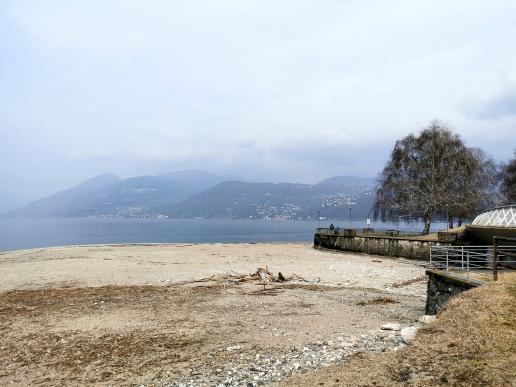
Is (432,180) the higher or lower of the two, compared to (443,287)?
higher

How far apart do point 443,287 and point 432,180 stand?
36.6 metres

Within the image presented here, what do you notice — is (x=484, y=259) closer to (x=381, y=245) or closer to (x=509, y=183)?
(x=381, y=245)

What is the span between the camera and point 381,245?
4416cm

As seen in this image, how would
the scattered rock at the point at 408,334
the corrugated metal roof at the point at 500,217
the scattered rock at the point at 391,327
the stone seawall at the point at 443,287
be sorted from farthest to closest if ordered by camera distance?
the corrugated metal roof at the point at 500,217 → the stone seawall at the point at 443,287 → the scattered rock at the point at 391,327 → the scattered rock at the point at 408,334

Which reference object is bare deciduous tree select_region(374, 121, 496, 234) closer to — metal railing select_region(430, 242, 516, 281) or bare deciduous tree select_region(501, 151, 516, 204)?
bare deciduous tree select_region(501, 151, 516, 204)

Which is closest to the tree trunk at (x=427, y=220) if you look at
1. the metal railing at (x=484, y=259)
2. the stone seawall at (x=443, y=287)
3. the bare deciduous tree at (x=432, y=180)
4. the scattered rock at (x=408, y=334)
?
the bare deciduous tree at (x=432, y=180)

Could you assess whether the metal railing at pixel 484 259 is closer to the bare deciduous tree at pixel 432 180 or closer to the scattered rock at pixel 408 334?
the scattered rock at pixel 408 334

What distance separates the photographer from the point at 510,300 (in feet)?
35.4

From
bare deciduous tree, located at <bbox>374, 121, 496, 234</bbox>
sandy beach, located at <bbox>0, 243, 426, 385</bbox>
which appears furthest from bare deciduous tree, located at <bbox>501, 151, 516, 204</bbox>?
sandy beach, located at <bbox>0, 243, 426, 385</bbox>

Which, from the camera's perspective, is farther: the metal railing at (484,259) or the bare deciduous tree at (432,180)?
the bare deciduous tree at (432,180)

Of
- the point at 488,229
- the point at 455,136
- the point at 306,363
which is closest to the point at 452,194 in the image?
the point at 455,136

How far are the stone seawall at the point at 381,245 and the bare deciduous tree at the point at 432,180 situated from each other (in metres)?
7.42

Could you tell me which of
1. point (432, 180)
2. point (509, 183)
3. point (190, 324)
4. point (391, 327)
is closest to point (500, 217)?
point (432, 180)

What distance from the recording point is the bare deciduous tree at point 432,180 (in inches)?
1914
